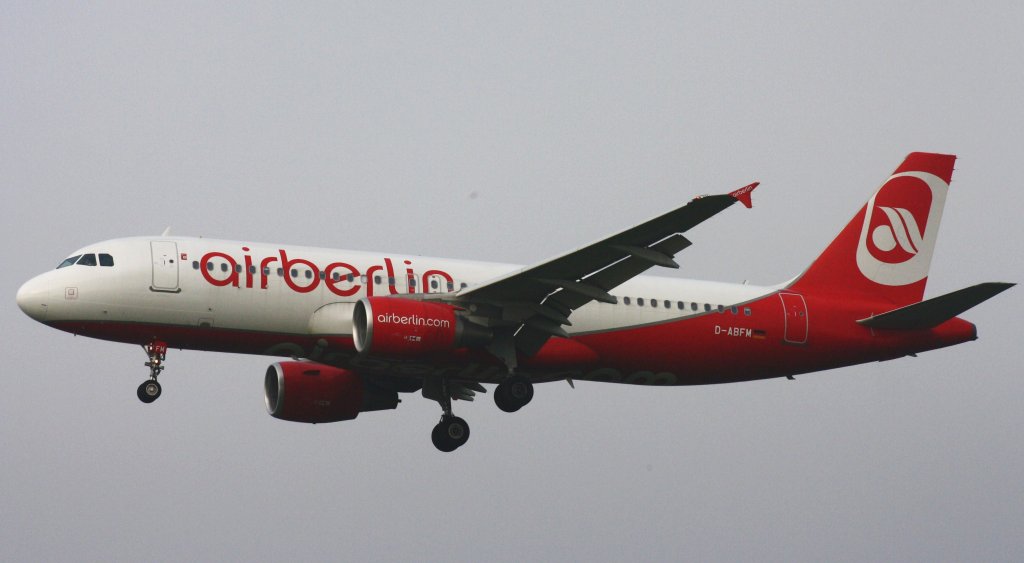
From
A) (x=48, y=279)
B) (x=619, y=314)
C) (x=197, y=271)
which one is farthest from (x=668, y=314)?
(x=48, y=279)

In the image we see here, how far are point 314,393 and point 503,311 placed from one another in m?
6.92

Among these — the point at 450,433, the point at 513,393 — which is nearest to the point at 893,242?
the point at 513,393

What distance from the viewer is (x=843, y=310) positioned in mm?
40312

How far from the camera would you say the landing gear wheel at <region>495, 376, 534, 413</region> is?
3675 cm

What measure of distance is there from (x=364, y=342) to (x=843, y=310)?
13505mm

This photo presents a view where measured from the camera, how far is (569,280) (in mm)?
34812

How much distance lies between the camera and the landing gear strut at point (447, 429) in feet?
129

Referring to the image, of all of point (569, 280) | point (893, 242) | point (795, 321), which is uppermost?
point (893, 242)

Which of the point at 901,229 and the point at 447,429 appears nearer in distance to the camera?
the point at 447,429

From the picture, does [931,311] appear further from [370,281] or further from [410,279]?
[370,281]

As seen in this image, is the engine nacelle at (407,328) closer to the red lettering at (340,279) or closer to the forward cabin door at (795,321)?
the red lettering at (340,279)

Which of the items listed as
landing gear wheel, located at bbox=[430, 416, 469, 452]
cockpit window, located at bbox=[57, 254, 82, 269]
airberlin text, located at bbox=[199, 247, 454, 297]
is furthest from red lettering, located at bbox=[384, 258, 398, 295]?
cockpit window, located at bbox=[57, 254, 82, 269]

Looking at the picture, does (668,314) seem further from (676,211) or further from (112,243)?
A: (112,243)

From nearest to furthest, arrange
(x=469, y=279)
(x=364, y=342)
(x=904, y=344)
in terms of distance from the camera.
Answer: (x=364, y=342), (x=469, y=279), (x=904, y=344)
